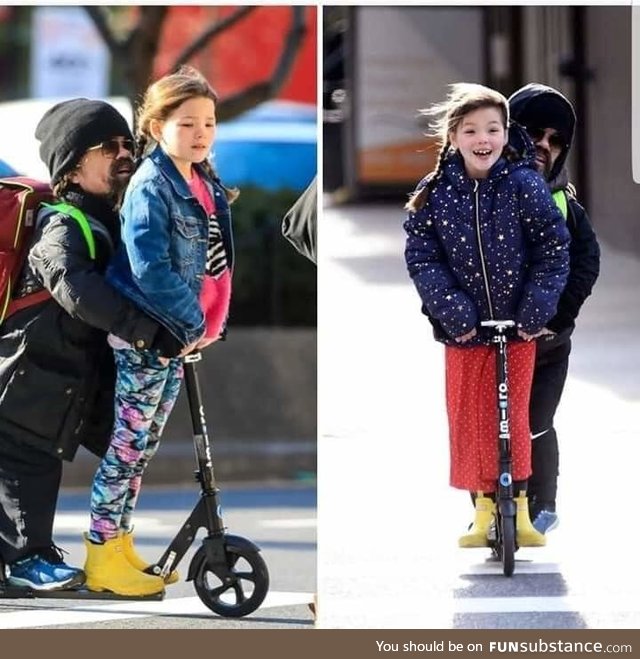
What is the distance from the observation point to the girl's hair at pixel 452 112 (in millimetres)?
4844

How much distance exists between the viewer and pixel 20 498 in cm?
481

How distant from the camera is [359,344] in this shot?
231 inches

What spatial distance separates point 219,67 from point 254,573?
42.2 feet

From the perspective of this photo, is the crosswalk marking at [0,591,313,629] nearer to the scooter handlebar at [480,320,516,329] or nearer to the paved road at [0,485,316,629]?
the paved road at [0,485,316,629]

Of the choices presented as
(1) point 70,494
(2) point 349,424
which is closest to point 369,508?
(2) point 349,424

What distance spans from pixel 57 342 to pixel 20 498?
46cm

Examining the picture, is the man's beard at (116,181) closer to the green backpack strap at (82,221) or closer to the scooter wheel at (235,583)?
the green backpack strap at (82,221)

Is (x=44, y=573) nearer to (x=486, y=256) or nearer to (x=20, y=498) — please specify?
(x=20, y=498)

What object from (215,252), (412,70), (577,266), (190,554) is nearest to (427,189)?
(577,266)

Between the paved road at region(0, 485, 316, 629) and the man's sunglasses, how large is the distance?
4.44ft

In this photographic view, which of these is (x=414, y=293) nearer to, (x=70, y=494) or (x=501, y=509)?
(x=501, y=509)

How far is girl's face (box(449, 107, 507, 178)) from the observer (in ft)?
16.0

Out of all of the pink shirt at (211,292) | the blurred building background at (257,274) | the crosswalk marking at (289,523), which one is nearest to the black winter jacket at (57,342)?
the pink shirt at (211,292)

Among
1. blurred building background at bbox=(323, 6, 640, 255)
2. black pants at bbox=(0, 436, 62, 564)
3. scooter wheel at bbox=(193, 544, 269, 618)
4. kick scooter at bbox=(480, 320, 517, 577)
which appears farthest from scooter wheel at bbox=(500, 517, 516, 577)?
blurred building background at bbox=(323, 6, 640, 255)
